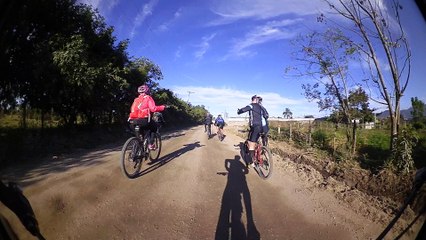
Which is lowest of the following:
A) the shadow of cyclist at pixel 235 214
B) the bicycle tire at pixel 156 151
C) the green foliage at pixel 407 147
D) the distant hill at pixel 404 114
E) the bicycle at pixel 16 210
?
the shadow of cyclist at pixel 235 214

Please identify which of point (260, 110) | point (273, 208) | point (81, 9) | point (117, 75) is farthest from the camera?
point (260, 110)

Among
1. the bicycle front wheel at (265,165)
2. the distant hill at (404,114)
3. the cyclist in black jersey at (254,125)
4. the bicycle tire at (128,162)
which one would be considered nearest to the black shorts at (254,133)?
the cyclist in black jersey at (254,125)

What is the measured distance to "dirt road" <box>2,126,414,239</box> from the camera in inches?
47.4

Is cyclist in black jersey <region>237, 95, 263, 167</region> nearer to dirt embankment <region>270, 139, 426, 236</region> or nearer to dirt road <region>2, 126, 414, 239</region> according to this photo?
dirt embankment <region>270, 139, 426, 236</region>

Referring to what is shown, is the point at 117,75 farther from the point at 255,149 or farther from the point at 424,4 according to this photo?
the point at 255,149

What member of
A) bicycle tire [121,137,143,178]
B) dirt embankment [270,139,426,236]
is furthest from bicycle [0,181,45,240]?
bicycle tire [121,137,143,178]

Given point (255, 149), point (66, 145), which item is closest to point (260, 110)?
point (255, 149)

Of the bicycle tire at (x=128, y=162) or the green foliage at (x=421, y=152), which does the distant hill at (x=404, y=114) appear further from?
the bicycle tire at (x=128, y=162)

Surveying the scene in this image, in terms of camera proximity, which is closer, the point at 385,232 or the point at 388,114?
the point at 385,232

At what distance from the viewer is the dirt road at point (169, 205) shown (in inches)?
47.4

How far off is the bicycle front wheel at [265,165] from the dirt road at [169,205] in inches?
30.4

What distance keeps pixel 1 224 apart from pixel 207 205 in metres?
3.07

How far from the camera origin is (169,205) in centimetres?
345

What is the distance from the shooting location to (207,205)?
12.4 feet
